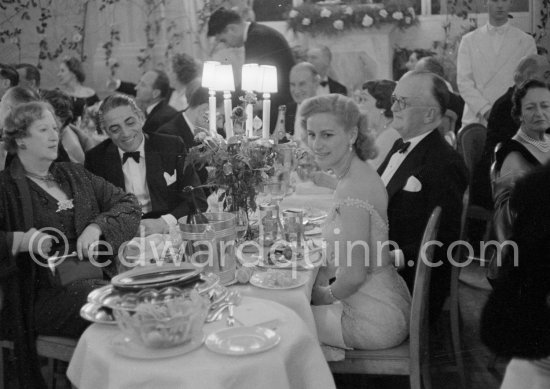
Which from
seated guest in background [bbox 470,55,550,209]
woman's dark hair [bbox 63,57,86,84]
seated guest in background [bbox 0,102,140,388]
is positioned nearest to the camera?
seated guest in background [bbox 0,102,140,388]

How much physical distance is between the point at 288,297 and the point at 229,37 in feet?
11.3

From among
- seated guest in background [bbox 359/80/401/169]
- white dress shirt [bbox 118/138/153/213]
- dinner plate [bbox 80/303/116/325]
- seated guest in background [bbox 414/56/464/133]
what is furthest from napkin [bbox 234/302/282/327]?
seated guest in background [bbox 414/56/464/133]

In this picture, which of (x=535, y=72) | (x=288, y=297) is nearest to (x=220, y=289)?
(x=288, y=297)

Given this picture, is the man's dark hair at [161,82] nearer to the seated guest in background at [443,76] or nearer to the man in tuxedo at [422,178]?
the seated guest in background at [443,76]

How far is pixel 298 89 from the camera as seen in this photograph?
16.0 ft

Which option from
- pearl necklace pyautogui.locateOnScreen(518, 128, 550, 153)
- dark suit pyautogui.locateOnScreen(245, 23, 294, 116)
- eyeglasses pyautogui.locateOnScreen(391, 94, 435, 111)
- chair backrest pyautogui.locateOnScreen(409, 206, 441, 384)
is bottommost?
chair backrest pyautogui.locateOnScreen(409, 206, 441, 384)

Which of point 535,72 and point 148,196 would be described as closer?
point 535,72

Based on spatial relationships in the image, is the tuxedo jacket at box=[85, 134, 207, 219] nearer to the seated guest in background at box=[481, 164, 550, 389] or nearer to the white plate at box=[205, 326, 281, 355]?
the white plate at box=[205, 326, 281, 355]

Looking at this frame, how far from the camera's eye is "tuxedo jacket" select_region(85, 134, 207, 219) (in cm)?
339

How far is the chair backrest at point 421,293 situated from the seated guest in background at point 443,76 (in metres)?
1.78

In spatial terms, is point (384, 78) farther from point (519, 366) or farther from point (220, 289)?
point (519, 366)

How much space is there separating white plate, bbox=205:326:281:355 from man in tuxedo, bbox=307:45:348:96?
11.1 feet

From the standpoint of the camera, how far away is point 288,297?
1947mm

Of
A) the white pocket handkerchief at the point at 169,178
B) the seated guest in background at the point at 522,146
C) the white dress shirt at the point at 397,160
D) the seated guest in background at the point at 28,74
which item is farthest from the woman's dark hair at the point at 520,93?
the seated guest in background at the point at 28,74
